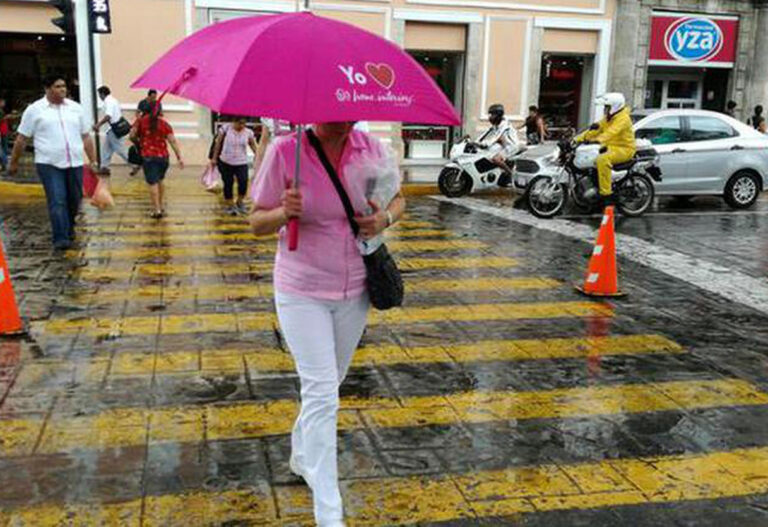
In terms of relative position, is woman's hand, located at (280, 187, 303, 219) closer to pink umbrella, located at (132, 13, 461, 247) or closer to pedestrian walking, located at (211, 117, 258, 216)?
pink umbrella, located at (132, 13, 461, 247)

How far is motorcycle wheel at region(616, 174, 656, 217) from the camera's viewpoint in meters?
13.0

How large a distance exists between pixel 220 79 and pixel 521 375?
3358 mm

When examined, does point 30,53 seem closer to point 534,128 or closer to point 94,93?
point 94,93

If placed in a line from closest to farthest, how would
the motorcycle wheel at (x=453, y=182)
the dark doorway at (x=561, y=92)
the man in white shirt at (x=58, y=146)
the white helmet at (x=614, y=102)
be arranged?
the man in white shirt at (x=58, y=146) → the white helmet at (x=614, y=102) → the motorcycle wheel at (x=453, y=182) → the dark doorway at (x=561, y=92)

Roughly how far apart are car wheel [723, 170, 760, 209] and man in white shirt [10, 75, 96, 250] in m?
10.6

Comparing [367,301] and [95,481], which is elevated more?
[367,301]

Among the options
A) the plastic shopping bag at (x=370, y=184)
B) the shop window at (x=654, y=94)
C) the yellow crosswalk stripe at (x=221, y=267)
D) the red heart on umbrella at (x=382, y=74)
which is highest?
the shop window at (x=654, y=94)

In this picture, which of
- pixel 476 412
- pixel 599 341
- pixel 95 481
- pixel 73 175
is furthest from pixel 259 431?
pixel 73 175

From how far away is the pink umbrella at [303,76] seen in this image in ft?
9.43

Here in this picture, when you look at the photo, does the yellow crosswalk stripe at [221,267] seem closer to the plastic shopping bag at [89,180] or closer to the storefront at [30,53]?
the plastic shopping bag at [89,180]

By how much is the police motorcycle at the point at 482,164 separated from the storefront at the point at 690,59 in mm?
11372

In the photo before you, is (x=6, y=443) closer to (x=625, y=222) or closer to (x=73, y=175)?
(x=73, y=175)

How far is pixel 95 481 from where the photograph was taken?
3908 millimetres

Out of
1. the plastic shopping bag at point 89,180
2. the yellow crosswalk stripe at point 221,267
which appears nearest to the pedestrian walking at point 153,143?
the plastic shopping bag at point 89,180
